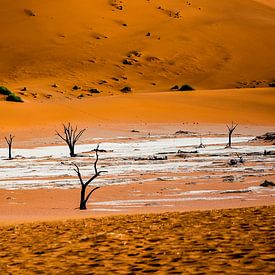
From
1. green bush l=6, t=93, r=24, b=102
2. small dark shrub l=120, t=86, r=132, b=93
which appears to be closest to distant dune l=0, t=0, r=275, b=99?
small dark shrub l=120, t=86, r=132, b=93

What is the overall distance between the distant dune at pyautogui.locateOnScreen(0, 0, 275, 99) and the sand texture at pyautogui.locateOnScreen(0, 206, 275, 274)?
49934mm

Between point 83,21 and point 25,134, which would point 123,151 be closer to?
point 25,134

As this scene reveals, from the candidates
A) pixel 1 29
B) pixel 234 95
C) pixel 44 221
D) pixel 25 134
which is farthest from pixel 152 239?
pixel 1 29

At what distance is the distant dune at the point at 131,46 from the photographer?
7250 centimetres

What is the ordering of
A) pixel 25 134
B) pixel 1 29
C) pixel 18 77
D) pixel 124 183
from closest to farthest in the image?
1. pixel 124 183
2. pixel 25 134
3. pixel 18 77
4. pixel 1 29

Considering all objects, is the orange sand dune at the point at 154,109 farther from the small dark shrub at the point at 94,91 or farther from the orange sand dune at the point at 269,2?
the orange sand dune at the point at 269,2

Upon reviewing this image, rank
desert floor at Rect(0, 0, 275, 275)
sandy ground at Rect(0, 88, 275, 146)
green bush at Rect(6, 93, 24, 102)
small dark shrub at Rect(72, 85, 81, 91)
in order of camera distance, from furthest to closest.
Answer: small dark shrub at Rect(72, 85, 81, 91) < green bush at Rect(6, 93, 24, 102) < sandy ground at Rect(0, 88, 275, 146) < desert floor at Rect(0, 0, 275, 275)

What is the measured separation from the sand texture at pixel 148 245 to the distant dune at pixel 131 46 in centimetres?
4993

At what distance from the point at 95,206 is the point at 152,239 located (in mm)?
7842

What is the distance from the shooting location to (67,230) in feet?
40.6

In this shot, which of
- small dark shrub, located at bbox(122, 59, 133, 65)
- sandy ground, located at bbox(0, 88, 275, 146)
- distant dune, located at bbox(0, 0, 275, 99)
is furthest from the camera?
small dark shrub, located at bbox(122, 59, 133, 65)

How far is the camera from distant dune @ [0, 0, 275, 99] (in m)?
72.5

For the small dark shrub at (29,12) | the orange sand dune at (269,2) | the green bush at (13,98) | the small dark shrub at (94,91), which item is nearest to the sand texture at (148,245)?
the green bush at (13,98)

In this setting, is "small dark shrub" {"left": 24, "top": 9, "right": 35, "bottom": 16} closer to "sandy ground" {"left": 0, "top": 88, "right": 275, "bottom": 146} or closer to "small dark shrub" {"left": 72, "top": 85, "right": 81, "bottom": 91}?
"small dark shrub" {"left": 72, "top": 85, "right": 81, "bottom": 91}
